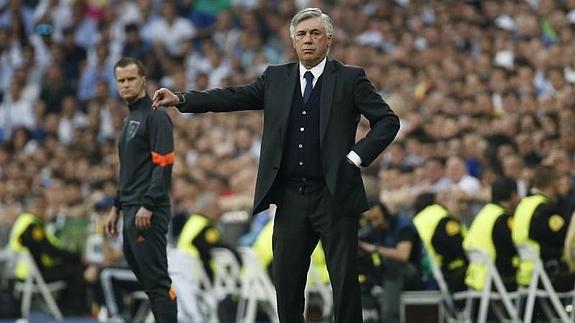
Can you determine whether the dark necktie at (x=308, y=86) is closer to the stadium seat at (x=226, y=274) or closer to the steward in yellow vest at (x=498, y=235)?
the steward in yellow vest at (x=498, y=235)

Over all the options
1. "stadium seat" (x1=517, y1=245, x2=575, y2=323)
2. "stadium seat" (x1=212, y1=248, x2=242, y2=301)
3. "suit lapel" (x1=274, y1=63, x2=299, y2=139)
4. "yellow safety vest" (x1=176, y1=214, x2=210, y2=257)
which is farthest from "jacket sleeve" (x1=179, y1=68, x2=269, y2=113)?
"stadium seat" (x1=212, y1=248, x2=242, y2=301)

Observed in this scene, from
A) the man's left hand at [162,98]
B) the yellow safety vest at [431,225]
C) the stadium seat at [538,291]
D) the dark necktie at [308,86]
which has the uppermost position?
the dark necktie at [308,86]

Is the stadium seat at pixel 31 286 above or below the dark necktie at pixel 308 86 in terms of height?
below

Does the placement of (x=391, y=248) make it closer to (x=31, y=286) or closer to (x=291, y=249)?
(x=291, y=249)

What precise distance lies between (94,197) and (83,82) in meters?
5.21

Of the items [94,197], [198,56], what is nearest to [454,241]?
[94,197]

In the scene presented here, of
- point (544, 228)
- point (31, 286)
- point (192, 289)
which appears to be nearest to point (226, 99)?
point (544, 228)

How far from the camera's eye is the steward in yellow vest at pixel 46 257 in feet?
55.6

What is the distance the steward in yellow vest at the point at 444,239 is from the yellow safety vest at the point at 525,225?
0.68 meters

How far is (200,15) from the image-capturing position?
2403cm

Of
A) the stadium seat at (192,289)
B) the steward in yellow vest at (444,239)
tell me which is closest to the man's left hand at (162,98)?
the steward in yellow vest at (444,239)

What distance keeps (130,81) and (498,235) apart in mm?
4326

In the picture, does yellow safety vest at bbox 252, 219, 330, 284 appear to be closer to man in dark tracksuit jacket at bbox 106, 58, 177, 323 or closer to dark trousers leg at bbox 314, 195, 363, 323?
man in dark tracksuit jacket at bbox 106, 58, 177, 323

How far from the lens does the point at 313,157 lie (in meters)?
8.32
